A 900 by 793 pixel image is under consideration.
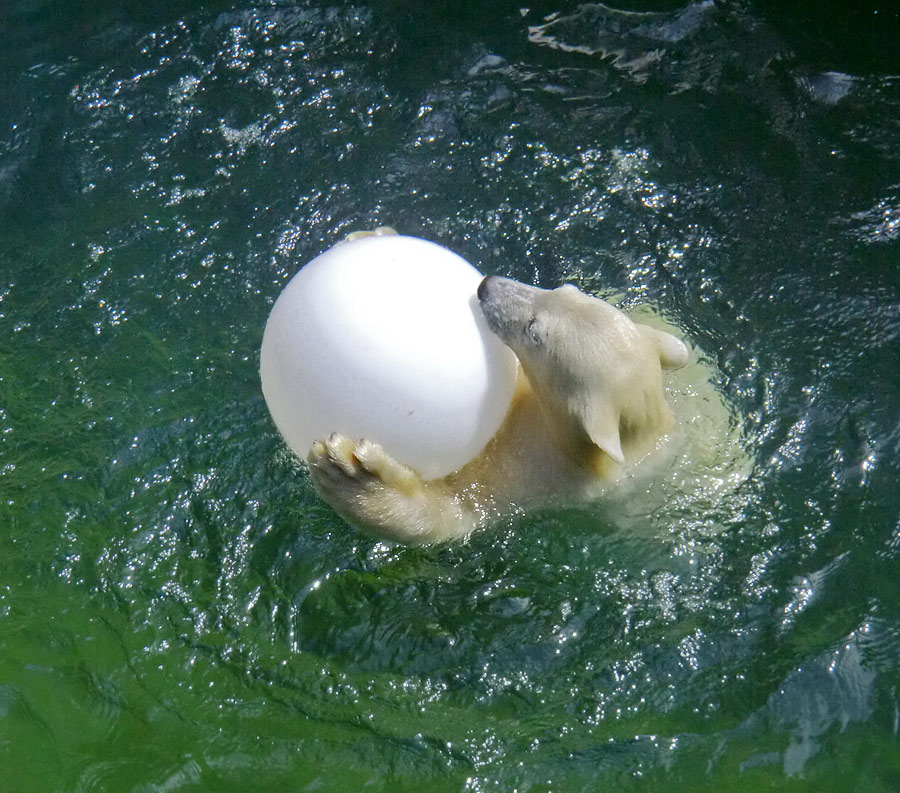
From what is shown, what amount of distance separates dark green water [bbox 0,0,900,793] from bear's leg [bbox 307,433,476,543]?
1.53 feet

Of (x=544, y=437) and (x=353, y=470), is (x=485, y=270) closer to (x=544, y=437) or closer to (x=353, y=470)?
(x=544, y=437)

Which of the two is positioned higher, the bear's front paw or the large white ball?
the large white ball

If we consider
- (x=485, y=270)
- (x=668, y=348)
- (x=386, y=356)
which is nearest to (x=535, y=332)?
(x=668, y=348)

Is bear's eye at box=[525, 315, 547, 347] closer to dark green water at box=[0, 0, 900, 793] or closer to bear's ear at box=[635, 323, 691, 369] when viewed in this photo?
bear's ear at box=[635, 323, 691, 369]

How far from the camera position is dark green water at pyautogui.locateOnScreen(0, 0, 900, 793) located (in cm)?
361

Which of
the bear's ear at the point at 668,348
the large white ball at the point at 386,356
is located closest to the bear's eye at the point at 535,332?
the large white ball at the point at 386,356

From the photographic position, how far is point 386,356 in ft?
10.0

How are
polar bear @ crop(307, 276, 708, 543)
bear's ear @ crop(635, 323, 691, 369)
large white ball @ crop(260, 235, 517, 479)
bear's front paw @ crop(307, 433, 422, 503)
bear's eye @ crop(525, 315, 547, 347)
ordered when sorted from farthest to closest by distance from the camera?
bear's ear @ crop(635, 323, 691, 369) → bear's eye @ crop(525, 315, 547, 347) → polar bear @ crop(307, 276, 708, 543) → bear's front paw @ crop(307, 433, 422, 503) → large white ball @ crop(260, 235, 517, 479)

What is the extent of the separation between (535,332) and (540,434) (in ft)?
1.42

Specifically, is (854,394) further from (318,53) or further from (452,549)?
(318,53)

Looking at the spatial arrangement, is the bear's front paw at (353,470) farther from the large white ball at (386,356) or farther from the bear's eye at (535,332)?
the bear's eye at (535,332)

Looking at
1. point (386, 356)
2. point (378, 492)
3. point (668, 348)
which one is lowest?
point (668, 348)

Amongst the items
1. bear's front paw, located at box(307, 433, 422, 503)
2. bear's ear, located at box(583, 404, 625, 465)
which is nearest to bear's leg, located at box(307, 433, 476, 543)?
bear's front paw, located at box(307, 433, 422, 503)

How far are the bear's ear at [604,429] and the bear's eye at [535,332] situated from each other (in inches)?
11.1
